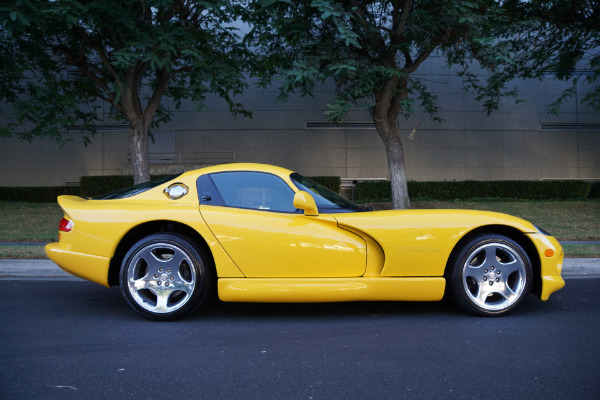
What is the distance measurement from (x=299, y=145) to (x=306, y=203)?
15064 millimetres

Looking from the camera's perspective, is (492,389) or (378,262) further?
(378,262)

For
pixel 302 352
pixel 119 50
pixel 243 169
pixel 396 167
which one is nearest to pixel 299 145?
pixel 396 167

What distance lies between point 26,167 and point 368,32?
15260 millimetres

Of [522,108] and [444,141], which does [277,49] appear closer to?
[444,141]

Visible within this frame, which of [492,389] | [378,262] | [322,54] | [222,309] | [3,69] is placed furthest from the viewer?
[3,69]

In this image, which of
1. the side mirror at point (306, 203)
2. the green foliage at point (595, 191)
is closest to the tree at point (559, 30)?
the green foliage at point (595, 191)

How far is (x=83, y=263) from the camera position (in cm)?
386

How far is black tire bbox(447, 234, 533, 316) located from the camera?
148 inches

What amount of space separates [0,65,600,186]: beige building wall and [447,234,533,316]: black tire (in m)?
14.7

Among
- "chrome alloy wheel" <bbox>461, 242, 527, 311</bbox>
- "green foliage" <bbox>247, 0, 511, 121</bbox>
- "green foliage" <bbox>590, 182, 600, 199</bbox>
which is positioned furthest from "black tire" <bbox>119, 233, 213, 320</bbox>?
"green foliage" <bbox>590, 182, 600, 199</bbox>

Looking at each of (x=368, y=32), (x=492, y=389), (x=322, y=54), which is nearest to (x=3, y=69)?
(x=322, y=54)

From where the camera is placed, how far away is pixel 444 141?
739 inches

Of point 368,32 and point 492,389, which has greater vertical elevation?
point 368,32

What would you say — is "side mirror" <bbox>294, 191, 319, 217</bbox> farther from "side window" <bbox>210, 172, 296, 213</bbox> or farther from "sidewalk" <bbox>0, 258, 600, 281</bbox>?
"sidewalk" <bbox>0, 258, 600, 281</bbox>
